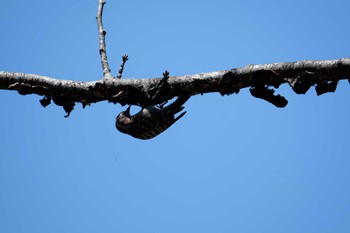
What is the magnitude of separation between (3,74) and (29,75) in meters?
0.30

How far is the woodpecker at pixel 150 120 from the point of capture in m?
4.25

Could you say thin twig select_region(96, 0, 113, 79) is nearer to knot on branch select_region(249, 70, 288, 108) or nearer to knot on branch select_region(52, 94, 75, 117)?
knot on branch select_region(52, 94, 75, 117)

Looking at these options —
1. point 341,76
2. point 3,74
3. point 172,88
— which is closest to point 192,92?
point 172,88

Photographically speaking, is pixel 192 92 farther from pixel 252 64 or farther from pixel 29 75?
pixel 29 75

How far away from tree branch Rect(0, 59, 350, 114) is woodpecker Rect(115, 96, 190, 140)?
3.7 inches

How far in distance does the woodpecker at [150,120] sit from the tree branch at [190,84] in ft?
0.31

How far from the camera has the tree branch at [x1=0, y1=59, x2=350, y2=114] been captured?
3.71m

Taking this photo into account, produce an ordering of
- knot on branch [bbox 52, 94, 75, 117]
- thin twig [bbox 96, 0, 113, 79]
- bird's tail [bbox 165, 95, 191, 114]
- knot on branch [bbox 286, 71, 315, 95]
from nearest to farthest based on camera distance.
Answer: knot on branch [bbox 286, 71, 315, 95] → bird's tail [bbox 165, 95, 191, 114] → knot on branch [bbox 52, 94, 75, 117] → thin twig [bbox 96, 0, 113, 79]

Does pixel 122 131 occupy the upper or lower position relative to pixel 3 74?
lower

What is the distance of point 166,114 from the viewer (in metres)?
4.23

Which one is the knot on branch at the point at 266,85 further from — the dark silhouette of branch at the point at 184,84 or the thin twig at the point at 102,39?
the thin twig at the point at 102,39

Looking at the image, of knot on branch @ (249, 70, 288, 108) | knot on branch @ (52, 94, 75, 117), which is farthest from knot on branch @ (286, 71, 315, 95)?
knot on branch @ (52, 94, 75, 117)

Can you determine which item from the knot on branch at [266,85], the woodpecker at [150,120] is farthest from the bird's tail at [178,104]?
the knot on branch at [266,85]

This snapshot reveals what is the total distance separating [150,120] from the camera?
4332mm
